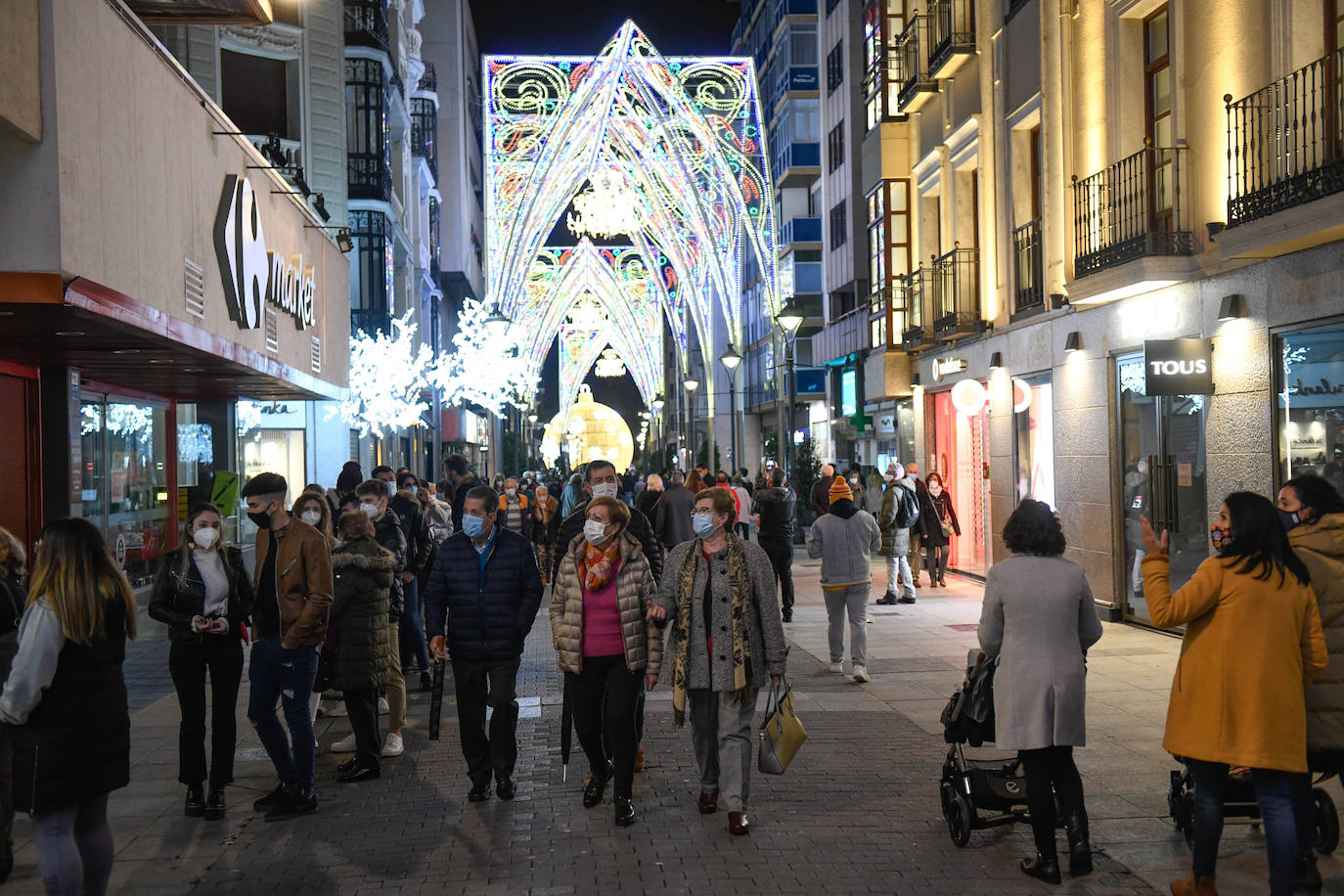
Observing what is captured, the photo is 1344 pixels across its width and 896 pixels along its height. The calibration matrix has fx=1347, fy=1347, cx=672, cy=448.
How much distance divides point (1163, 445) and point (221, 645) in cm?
1033

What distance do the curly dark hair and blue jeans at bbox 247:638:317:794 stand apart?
13.3ft

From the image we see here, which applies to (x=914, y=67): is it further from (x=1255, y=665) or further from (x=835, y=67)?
(x=835, y=67)

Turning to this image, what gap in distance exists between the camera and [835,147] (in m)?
42.4

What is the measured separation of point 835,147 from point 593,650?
3709 centimetres

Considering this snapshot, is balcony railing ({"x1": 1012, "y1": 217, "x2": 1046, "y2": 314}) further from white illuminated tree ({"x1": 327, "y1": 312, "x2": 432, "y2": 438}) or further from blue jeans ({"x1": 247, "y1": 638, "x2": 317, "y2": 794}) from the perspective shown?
white illuminated tree ({"x1": 327, "y1": 312, "x2": 432, "y2": 438})

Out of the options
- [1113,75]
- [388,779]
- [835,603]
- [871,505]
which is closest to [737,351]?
[871,505]

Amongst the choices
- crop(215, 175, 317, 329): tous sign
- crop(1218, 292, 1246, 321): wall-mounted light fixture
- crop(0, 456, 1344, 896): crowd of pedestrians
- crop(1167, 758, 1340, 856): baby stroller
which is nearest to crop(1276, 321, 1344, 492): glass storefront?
crop(1218, 292, 1246, 321): wall-mounted light fixture

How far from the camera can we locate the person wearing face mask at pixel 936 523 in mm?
19828

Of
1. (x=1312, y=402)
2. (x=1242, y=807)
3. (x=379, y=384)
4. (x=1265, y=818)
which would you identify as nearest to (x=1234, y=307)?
(x=1312, y=402)

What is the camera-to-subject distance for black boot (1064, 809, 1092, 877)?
604 cm

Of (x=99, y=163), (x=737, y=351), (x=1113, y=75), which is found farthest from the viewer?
(x=737, y=351)

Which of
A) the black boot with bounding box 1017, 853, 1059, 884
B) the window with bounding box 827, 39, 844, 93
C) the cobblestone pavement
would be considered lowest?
the cobblestone pavement

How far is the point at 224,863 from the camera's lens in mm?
6617

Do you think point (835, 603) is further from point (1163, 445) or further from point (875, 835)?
point (875, 835)
